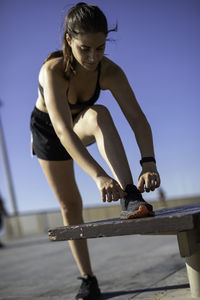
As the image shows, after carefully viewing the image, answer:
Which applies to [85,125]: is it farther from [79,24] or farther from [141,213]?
[141,213]

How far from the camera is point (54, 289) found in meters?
3.02

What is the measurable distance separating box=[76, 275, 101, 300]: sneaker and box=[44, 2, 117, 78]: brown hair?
1279 millimetres

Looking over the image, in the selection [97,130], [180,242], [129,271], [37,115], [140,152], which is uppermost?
Result: [37,115]

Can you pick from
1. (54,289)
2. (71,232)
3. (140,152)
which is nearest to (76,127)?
(140,152)

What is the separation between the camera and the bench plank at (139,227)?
1.47 meters

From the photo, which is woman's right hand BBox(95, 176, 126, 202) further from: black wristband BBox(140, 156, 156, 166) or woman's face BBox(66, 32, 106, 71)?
woman's face BBox(66, 32, 106, 71)

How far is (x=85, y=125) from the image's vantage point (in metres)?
2.23

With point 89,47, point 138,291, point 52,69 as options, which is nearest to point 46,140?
point 52,69

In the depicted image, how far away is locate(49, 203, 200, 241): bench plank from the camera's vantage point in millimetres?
1472

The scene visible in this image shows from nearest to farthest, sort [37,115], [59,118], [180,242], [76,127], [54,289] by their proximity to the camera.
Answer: [180,242] → [59,118] → [76,127] → [37,115] → [54,289]

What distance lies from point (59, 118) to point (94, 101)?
1.74 ft

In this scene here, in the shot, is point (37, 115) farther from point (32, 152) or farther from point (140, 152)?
point (140, 152)

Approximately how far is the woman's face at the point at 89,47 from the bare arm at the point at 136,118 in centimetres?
29

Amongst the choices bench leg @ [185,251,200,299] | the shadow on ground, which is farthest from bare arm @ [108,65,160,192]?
the shadow on ground
